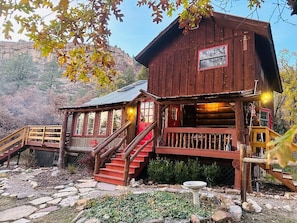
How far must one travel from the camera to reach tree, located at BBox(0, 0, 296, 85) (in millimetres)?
2721

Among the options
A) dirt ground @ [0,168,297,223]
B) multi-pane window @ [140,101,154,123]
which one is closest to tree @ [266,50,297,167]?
dirt ground @ [0,168,297,223]

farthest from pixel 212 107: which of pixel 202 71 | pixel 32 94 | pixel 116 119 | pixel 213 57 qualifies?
pixel 32 94

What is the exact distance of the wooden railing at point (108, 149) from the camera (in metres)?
9.00

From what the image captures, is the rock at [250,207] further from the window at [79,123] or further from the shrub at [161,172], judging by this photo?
the window at [79,123]

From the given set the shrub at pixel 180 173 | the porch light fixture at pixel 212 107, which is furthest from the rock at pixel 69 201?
the porch light fixture at pixel 212 107

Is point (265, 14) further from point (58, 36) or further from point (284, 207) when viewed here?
point (284, 207)

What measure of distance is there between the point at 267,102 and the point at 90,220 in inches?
440

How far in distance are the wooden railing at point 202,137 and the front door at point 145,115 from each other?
7.28ft

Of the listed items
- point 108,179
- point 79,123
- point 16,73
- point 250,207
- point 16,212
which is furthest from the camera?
point 16,73

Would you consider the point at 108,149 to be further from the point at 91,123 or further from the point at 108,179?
the point at 108,179

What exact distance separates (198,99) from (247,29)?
3.30 m

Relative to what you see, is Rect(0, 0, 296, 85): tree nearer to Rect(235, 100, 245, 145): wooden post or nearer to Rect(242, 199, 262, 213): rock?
Rect(242, 199, 262, 213): rock

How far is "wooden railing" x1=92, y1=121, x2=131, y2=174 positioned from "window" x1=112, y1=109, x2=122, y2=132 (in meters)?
0.84

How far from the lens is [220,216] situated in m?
4.15
